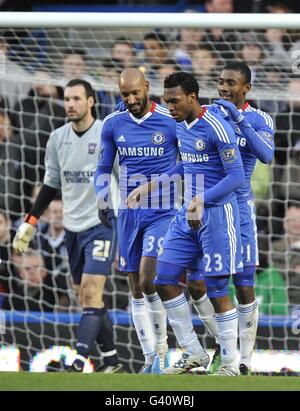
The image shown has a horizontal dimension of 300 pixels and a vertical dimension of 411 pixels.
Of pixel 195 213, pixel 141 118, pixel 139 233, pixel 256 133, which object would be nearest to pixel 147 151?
pixel 141 118

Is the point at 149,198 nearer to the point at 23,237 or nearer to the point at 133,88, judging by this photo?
the point at 133,88

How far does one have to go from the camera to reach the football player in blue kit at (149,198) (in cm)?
849

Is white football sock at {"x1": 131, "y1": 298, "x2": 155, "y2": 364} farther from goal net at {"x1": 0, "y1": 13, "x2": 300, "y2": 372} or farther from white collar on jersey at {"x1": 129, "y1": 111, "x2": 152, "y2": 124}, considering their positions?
→ goal net at {"x1": 0, "y1": 13, "x2": 300, "y2": 372}

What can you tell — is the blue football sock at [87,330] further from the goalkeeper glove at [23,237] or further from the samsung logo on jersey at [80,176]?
the samsung logo on jersey at [80,176]

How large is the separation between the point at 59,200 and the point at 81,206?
4.48ft

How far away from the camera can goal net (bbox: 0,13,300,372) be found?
1045cm

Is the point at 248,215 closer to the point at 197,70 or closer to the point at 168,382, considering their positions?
the point at 168,382

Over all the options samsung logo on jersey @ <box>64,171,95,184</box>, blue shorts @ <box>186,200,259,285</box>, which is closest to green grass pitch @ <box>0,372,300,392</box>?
blue shorts @ <box>186,200,259,285</box>

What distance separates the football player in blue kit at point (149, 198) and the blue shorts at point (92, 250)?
3.07 ft

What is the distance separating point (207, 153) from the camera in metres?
7.85

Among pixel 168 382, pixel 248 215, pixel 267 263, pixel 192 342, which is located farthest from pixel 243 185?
pixel 267 263

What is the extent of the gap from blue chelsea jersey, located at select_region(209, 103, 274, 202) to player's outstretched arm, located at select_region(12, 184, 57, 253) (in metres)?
2.08

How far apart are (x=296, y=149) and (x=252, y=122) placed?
9.50 feet

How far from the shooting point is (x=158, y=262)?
312 inches
